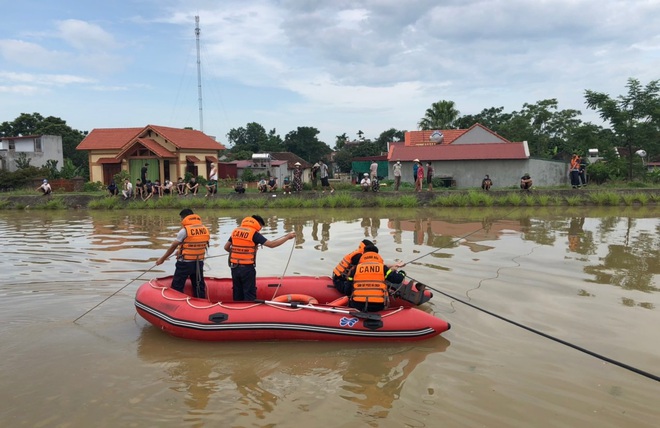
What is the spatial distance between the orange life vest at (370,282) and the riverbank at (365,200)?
14989 millimetres

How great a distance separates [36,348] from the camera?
5941 millimetres

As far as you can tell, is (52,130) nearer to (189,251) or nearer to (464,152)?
(464,152)

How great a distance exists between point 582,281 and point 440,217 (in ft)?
31.7

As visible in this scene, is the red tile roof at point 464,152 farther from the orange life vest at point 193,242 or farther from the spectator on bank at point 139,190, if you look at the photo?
the orange life vest at point 193,242

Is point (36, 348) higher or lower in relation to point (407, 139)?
lower

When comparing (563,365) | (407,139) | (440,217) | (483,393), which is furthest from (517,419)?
(407,139)

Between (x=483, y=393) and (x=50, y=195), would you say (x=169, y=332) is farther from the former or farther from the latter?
(x=50, y=195)

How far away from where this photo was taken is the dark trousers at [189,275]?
6852 millimetres

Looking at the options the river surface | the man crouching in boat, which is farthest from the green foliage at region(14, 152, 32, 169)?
the man crouching in boat

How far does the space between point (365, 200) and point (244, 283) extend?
15.2m

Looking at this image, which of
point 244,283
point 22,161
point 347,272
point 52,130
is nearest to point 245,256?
point 244,283

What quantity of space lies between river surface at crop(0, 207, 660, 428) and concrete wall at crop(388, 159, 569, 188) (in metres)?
15.6

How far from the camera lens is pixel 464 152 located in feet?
87.5

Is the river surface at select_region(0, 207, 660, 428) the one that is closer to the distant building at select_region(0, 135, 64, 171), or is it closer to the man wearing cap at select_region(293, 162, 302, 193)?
the man wearing cap at select_region(293, 162, 302, 193)
